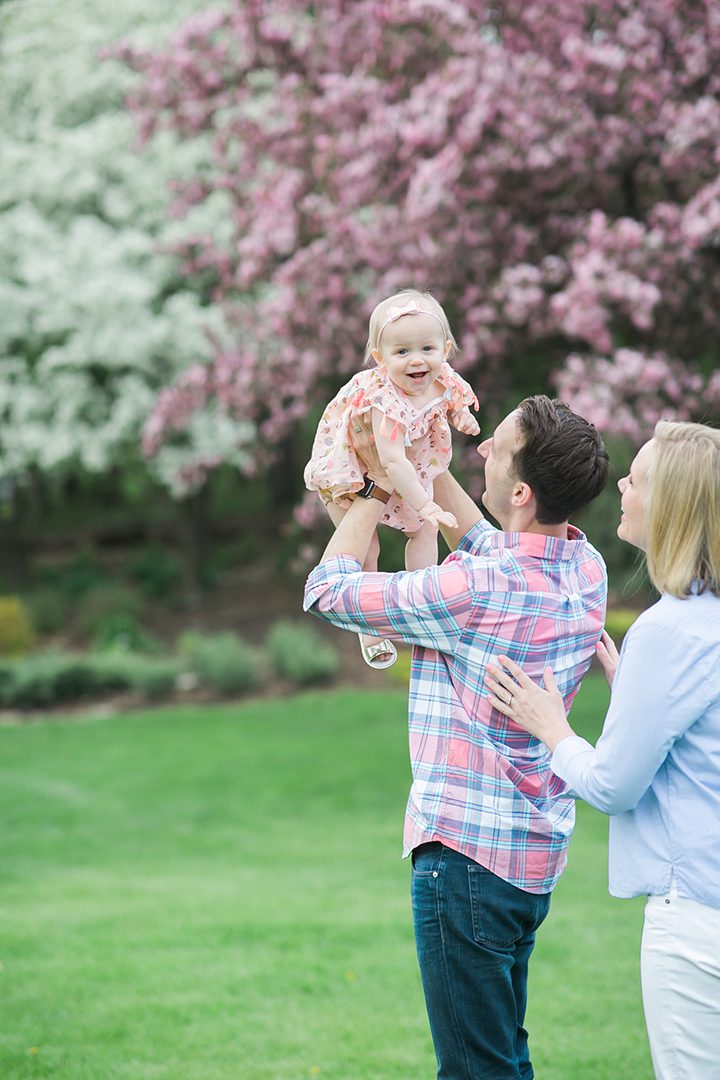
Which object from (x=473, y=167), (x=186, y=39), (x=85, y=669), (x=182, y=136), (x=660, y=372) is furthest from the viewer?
(x=85, y=669)

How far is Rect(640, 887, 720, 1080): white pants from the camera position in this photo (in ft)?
7.39

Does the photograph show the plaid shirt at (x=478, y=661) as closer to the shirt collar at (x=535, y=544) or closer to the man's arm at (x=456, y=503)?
the shirt collar at (x=535, y=544)

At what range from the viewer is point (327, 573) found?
254 cm

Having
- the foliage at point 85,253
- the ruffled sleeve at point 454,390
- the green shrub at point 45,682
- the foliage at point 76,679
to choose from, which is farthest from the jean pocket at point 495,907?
the foliage at point 85,253

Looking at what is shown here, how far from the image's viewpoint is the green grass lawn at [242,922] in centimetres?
443

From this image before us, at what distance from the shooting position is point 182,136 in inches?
464

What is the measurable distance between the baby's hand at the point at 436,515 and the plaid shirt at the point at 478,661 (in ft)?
0.33

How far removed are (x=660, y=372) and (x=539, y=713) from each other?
6.29 metres

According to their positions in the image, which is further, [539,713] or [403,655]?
[403,655]

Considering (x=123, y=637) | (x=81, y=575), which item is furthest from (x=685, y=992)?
(x=81, y=575)

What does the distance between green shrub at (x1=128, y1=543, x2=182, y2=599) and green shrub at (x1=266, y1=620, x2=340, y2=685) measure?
5348 millimetres

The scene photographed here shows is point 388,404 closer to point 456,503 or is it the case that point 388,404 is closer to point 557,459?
point 456,503

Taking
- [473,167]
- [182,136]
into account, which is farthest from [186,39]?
[473,167]

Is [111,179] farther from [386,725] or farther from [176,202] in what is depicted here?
[386,725]
